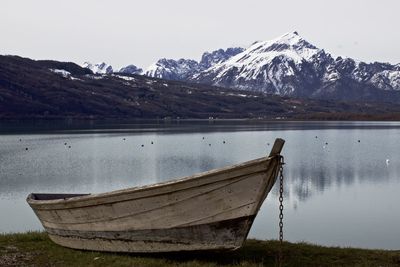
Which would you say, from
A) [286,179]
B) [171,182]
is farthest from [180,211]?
[286,179]

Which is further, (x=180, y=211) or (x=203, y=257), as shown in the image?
(x=203, y=257)

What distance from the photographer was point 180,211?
14281 mm

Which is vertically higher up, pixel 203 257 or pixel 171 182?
pixel 171 182

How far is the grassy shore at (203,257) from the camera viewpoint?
1492cm

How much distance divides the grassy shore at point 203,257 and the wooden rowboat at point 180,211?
0.44 m

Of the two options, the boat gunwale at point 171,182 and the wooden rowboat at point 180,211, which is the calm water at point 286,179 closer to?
the wooden rowboat at point 180,211

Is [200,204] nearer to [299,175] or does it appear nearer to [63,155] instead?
[299,175]

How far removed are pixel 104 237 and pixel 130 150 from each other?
7924 cm

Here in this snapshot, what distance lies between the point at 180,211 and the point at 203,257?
77.4 inches

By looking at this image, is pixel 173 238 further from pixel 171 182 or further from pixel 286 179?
pixel 286 179

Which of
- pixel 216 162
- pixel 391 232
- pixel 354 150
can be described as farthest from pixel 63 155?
pixel 391 232

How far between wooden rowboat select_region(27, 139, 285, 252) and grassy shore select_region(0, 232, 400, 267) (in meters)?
0.44

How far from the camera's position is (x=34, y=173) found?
60.5 metres

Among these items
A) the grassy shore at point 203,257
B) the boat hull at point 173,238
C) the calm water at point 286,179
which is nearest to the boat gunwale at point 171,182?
the boat hull at point 173,238
